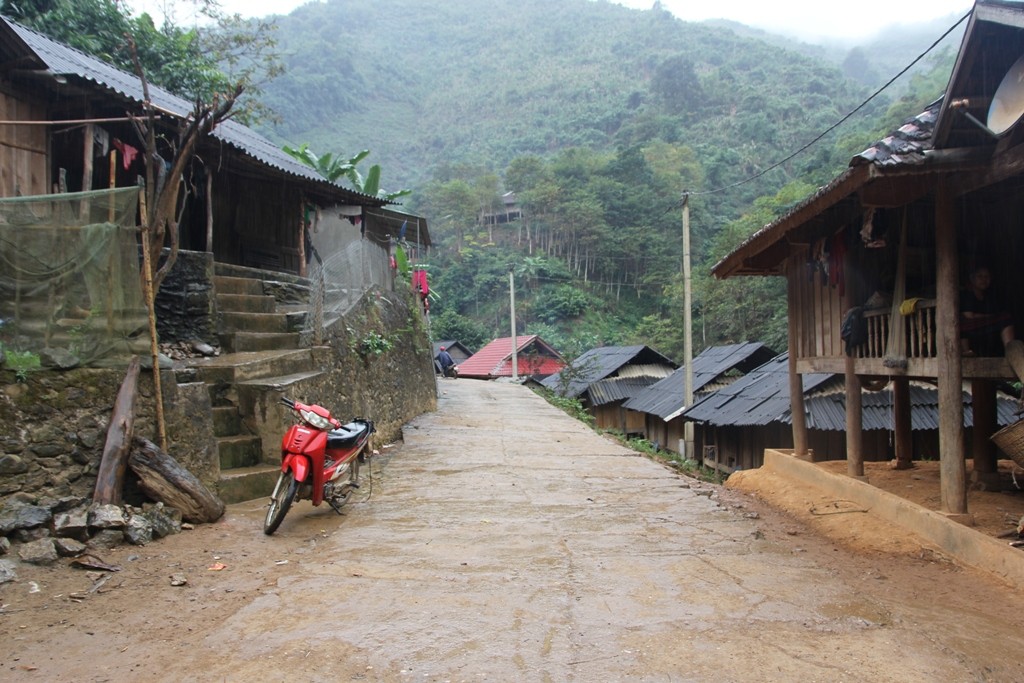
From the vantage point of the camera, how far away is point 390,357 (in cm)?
1131

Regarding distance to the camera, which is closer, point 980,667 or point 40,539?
point 980,667

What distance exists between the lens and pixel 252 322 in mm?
8398

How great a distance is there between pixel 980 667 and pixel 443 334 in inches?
1845

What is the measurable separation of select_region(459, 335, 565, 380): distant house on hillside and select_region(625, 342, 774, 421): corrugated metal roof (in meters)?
13.6

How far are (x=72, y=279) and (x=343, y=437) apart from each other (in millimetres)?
2301

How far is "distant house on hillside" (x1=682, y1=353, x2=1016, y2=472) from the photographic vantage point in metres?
12.5

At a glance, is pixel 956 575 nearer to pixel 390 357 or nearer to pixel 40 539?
pixel 40 539

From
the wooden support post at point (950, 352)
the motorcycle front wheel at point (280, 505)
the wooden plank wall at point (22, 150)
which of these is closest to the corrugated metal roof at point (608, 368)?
the wooden plank wall at point (22, 150)

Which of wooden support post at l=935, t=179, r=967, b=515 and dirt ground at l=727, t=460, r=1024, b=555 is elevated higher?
wooden support post at l=935, t=179, r=967, b=515

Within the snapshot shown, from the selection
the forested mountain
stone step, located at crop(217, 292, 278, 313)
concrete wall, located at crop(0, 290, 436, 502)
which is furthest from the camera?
the forested mountain

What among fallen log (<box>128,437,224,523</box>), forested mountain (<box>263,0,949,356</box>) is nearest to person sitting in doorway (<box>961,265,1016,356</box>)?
fallen log (<box>128,437,224,523</box>)

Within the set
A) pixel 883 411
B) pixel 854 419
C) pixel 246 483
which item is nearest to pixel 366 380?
pixel 246 483

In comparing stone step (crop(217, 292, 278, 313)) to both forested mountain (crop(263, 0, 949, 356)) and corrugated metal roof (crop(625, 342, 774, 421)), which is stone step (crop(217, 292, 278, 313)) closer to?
forested mountain (crop(263, 0, 949, 356))

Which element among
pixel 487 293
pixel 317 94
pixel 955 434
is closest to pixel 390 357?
pixel 955 434
